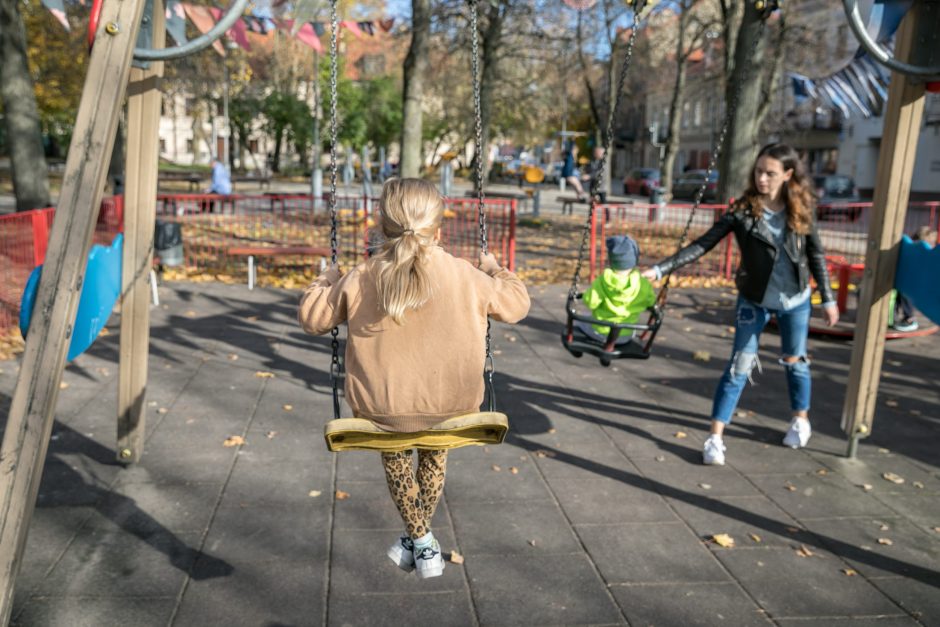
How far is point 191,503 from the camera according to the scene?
435 cm

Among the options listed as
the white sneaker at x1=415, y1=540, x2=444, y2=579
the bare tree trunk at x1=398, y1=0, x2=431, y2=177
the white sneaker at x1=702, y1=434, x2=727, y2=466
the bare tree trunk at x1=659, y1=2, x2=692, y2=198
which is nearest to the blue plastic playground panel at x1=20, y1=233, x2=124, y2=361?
the white sneaker at x1=415, y1=540, x2=444, y2=579

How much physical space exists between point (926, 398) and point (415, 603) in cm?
497

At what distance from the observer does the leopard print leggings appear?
3135mm

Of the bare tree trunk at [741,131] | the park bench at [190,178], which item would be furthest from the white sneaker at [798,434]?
the park bench at [190,178]

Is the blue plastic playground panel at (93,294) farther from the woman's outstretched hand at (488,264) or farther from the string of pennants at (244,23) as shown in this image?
the woman's outstretched hand at (488,264)

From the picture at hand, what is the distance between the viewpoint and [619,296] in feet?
16.9

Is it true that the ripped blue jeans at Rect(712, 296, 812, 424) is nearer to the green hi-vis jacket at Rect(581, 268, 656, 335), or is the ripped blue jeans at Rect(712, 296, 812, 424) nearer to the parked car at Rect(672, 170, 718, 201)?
the green hi-vis jacket at Rect(581, 268, 656, 335)

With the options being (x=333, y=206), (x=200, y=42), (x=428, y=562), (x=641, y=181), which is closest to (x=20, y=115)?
(x=200, y=42)

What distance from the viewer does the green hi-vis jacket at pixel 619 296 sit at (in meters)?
5.14

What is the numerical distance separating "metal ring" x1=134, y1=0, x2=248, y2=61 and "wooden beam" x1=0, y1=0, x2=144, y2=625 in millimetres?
249

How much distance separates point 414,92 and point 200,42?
39.6ft

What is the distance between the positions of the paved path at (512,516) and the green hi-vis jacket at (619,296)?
0.85 metres

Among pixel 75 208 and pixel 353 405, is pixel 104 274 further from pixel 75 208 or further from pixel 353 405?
pixel 353 405

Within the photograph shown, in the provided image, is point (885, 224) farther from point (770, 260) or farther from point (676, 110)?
point (676, 110)
